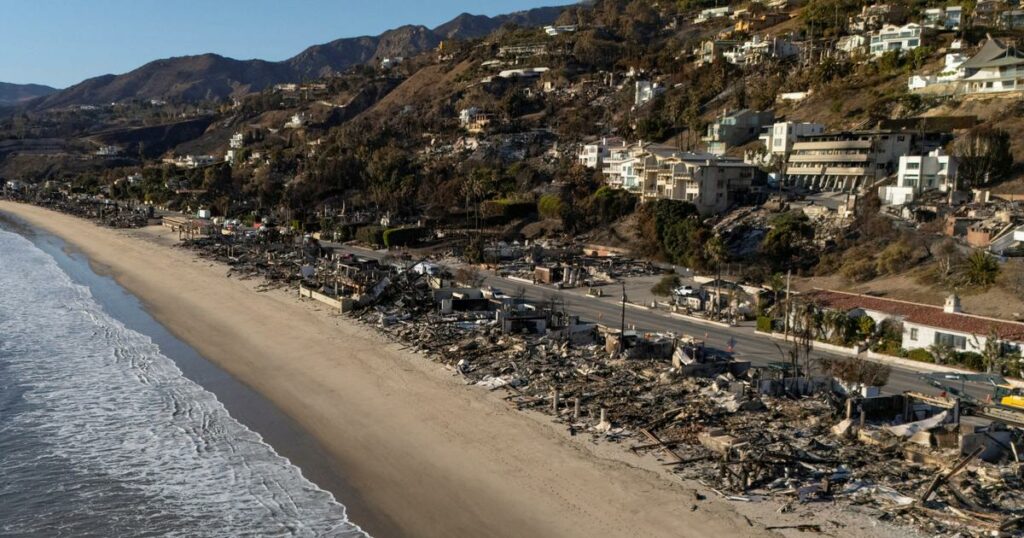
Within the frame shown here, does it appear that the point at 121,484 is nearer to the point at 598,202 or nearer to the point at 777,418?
the point at 777,418

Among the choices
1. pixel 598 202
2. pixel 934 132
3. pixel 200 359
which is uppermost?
pixel 934 132

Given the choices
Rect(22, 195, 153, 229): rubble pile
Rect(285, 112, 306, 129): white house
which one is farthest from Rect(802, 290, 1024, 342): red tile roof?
Rect(285, 112, 306, 129): white house

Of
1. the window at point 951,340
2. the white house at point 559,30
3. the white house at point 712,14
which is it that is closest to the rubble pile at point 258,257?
the window at point 951,340

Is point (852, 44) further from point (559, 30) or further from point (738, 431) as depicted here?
point (738, 431)

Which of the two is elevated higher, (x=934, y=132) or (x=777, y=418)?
(x=934, y=132)

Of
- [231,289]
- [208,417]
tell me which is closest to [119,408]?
[208,417]

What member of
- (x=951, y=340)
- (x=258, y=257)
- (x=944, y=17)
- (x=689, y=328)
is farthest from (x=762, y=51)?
(x=951, y=340)

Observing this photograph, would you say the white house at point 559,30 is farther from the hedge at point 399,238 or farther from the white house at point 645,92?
the hedge at point 399,238
